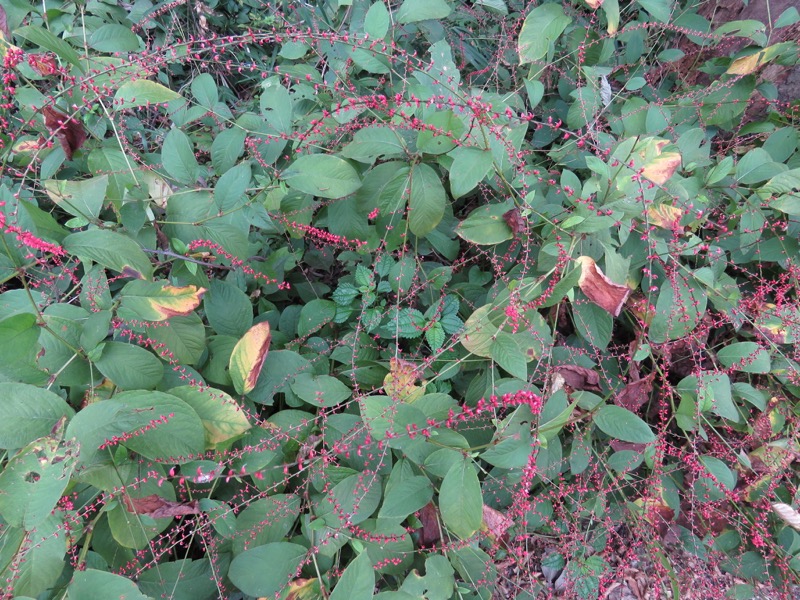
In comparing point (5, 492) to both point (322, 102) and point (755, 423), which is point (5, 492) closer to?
point (322, 102)

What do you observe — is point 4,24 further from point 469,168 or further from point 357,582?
point 357,582

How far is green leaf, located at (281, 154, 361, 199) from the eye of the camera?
1550 millimetres

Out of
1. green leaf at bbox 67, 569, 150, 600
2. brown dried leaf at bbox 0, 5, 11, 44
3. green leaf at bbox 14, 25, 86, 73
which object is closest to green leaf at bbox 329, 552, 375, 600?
green leaf at bbox 67, 569, 150, 600

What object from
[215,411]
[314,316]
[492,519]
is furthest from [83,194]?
[492,519]

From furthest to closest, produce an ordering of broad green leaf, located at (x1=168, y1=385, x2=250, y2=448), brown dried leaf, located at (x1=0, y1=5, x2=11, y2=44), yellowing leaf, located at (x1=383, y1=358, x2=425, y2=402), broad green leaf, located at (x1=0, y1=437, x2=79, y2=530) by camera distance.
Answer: brown dried leaf, located at (x1=0, y1=5, x2=11, y2=44), yellowing leaf, located at (x1=383, y1=358, x2=425, y2=402), broad green leaf, located at (x1=168, y1=385, x2=250, y2=448), broad green leaf, located at (x1=0, y1=437, x2=79, y2=530)

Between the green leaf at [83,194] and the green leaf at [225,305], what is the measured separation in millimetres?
416

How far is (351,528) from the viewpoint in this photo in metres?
1.51

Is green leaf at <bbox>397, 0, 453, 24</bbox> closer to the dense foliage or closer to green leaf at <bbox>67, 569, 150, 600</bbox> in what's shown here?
the dense foliage

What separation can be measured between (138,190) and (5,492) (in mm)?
951

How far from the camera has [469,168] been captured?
1.45m

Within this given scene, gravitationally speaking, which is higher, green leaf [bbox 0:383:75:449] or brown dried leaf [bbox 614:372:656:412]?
green leaf [bbox 0:383:75:449]

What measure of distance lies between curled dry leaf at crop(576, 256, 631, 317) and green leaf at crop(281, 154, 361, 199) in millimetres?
787

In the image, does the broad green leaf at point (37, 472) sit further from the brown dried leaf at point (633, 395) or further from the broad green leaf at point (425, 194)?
the brown dried leaf at point (633, 395)

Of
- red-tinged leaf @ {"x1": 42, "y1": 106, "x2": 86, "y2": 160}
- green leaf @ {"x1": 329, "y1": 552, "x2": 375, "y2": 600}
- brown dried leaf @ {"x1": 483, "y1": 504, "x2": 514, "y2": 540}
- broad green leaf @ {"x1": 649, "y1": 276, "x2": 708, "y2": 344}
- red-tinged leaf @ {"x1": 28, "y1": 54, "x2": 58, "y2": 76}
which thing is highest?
red-tinged leaf @ {"x1": 28, "y1": 54, "x2": 58, "y2": 76}
